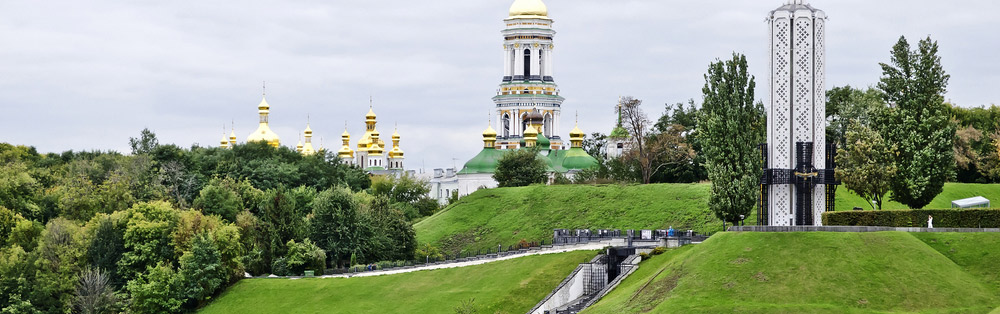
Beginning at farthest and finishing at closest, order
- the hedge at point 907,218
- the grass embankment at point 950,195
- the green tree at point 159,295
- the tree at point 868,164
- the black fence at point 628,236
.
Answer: the grass embankment at point 950,195
the green tree at point 159,295
the black fence at point 628,236
the tree at point 868,164
the hedge at point 907,218

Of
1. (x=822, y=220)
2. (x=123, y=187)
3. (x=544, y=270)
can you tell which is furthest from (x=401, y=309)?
(x=123, y=187)

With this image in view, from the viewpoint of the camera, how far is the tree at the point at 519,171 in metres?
113

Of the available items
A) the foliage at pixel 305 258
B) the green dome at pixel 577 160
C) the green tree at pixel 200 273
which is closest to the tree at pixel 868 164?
the foliage at pixel 305 258

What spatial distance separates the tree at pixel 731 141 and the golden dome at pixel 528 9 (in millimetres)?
90252

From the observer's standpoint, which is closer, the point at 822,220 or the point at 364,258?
the point at 822,220

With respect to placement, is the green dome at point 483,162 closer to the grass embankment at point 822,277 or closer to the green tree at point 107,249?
the green tree at point 107,249

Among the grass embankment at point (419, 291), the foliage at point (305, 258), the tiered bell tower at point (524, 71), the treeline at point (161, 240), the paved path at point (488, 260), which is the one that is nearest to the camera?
the grass embankment at point (419, 291)

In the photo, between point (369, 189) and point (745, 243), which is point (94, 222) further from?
point (745, 243)

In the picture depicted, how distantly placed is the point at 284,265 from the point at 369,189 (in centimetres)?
3891

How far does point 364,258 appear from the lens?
268 feet

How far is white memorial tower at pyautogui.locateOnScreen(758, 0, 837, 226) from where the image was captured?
6162 centimetres

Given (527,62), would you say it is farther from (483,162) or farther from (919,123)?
(919,123)

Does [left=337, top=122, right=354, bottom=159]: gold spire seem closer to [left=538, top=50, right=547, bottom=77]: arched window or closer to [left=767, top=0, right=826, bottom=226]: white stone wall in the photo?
[left=538, top=50, right=547, bottom=77]: arched window

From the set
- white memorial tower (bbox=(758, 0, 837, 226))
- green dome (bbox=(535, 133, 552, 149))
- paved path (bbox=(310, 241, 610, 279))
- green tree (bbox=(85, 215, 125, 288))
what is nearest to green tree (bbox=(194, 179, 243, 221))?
green tree (bbox=(85, 215, 125, 288))
